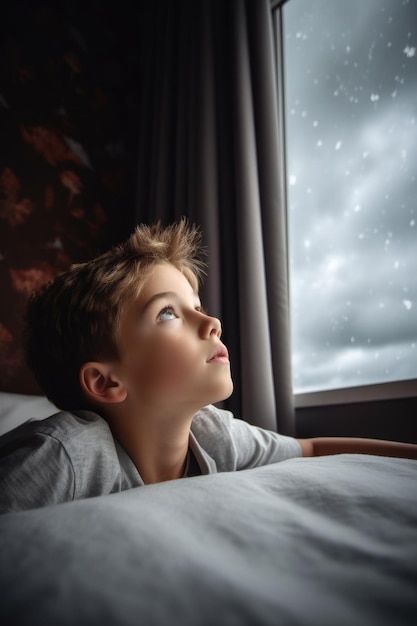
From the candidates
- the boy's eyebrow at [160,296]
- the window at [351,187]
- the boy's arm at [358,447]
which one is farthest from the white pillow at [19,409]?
the window at [351,187]

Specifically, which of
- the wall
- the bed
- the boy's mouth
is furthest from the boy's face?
the wall

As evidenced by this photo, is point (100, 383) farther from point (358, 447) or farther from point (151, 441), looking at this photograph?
point (358, 447)

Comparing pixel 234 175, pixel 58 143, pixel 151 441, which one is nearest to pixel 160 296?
pixel 151 441

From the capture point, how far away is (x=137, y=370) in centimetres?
76

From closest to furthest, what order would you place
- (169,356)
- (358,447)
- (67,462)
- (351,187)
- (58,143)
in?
1. (67,462)
2. (169,356)
3. (358,447)
4. (351,187)
5. (58,143)

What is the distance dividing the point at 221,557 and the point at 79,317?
2.03 ft

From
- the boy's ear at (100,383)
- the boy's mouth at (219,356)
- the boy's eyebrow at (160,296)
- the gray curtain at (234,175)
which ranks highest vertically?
the gray curtain at (234,175)

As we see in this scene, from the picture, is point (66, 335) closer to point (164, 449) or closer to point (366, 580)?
point (164, 449)

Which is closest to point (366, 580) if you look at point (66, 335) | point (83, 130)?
point (66, 335)

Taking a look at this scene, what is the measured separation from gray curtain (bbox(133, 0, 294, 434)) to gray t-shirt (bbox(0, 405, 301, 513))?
0.47 meters

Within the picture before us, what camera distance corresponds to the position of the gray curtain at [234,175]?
126cm

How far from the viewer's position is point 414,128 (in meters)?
1.20

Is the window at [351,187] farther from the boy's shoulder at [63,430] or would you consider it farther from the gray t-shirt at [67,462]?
the boy's shoulder at [63,430]

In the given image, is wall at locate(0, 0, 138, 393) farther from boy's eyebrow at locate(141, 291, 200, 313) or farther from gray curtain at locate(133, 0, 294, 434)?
boy's eyebrow at locate(141, 291, 200, 313)
